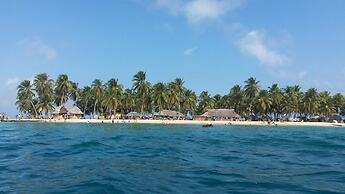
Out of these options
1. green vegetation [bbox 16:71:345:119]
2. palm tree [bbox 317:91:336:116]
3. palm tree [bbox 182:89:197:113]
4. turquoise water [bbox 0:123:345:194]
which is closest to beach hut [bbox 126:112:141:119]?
green vegetation [bbox 16:71:345:119]

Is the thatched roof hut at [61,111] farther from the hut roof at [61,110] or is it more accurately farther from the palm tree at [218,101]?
the palm tree at [218,101]

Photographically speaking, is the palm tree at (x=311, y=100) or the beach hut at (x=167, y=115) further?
the palm tree at (x=311, y=100)

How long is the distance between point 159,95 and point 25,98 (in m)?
52.3

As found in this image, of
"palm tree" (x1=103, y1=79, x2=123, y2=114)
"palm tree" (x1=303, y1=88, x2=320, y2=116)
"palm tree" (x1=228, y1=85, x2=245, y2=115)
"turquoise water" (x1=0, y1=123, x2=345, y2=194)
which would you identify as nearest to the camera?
"turquoise water" (x1=0, y1=123, x2=345, y2=194)

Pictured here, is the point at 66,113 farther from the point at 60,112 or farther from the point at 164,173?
the point at 164,173

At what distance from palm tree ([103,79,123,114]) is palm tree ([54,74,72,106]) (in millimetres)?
15898

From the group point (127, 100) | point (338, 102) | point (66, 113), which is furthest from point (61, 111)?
point (338, 102)

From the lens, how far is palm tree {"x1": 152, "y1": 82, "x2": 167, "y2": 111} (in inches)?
5795

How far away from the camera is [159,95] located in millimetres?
147000

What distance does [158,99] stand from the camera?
14762 centimetres

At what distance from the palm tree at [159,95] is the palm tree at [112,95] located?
1238cm

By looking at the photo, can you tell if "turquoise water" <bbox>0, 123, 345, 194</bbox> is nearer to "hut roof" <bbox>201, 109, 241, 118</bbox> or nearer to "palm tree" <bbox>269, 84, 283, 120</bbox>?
"hut roof" <bbox>201, 109, 241, 118</bbox>

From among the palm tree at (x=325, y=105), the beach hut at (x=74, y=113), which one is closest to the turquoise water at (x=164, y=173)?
the beach hut at (x=74, y=113)

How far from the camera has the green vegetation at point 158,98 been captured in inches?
5871
